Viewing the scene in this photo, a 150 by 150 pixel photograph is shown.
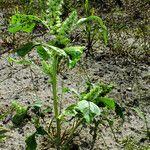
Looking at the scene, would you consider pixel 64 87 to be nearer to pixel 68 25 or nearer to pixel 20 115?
pixel 20 115

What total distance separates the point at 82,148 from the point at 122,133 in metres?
0.43

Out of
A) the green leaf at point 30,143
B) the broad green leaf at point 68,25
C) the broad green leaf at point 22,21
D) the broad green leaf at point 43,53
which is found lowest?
the green leaf at point 30,143

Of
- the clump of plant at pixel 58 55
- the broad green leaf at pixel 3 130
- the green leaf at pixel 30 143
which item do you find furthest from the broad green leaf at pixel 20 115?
the green leaf at pixel 30 143

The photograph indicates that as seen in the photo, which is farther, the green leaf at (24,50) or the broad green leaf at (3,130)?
the broad green leaf at (3,130)

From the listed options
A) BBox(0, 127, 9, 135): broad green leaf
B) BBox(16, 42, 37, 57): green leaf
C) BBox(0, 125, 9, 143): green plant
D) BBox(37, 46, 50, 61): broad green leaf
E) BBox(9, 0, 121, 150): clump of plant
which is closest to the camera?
BBox(16, 42, 37, 57): green leaf

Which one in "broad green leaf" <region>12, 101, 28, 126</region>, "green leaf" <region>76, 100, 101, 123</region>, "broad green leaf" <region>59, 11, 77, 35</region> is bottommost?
"broad green leaf" <region>12, 101, 28, 126</region>

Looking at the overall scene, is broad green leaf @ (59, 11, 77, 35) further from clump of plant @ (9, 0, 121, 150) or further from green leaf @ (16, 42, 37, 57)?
green leaf @ (16, 42, 37, 57)

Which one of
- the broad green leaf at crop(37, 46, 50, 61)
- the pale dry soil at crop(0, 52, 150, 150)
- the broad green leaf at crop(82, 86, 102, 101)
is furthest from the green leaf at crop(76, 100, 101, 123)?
the pale dry soil at crop(0, 52, 150, 150)

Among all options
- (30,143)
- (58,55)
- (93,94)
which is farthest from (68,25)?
(30,143)

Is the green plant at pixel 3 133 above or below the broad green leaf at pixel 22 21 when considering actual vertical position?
below

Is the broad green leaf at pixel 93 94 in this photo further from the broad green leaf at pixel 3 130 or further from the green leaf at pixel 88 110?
the broad green leaf at pixel 3 130

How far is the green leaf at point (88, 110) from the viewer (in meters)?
→ 2.96

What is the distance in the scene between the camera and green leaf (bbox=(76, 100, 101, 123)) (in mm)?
2965

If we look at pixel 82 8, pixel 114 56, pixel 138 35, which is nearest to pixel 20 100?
pixel 114 56
